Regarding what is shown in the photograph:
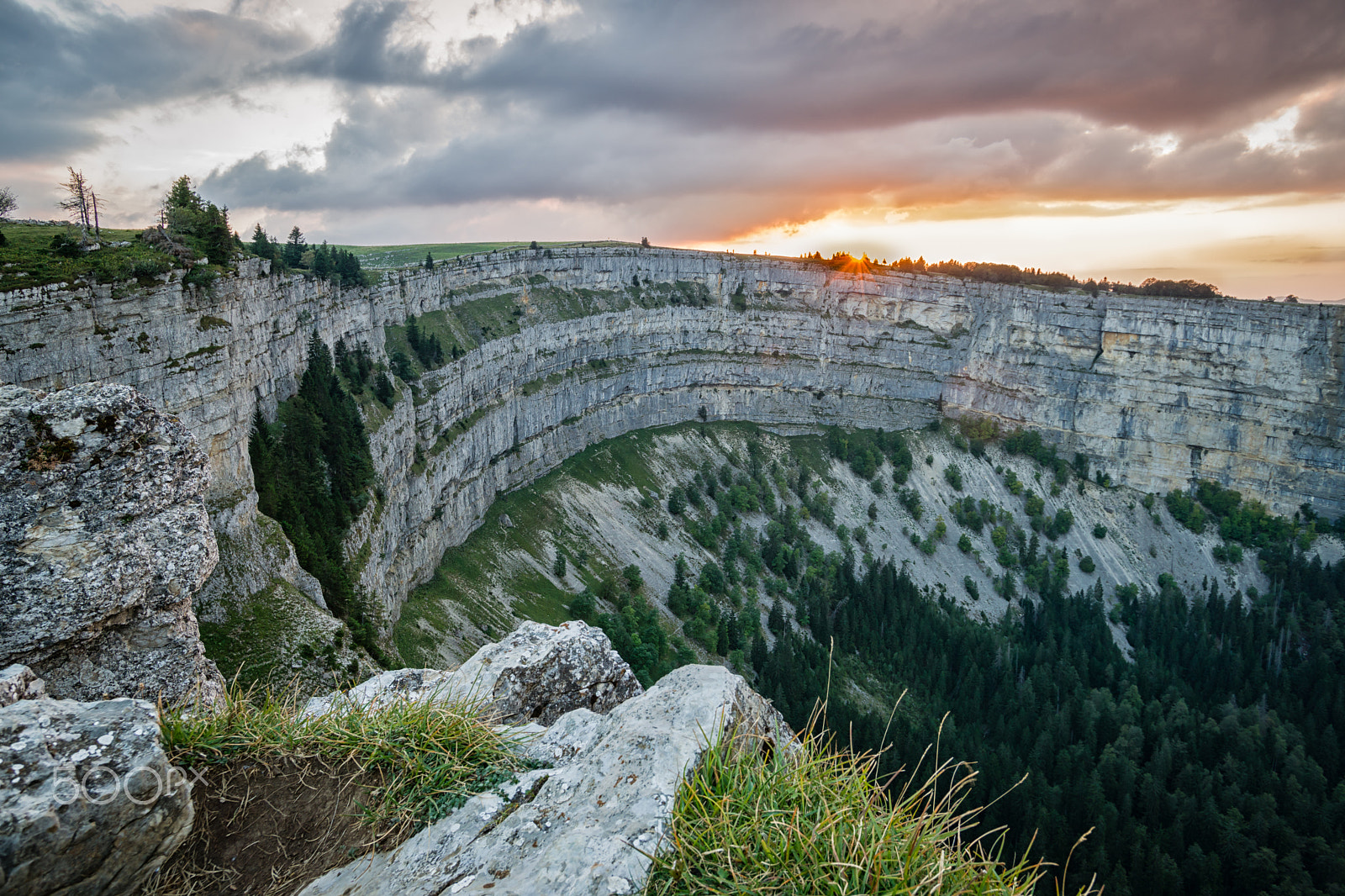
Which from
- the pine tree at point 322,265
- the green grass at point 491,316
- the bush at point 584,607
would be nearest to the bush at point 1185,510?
the bush at point 584,607

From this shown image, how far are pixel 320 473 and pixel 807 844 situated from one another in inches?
1486

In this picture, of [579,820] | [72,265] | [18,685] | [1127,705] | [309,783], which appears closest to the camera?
[579,820]

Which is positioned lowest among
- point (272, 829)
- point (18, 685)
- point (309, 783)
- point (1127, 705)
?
point (1127, 705)

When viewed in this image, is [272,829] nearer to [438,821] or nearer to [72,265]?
[438,821]

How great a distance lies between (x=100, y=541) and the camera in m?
11.8

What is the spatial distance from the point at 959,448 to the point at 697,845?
117 meters

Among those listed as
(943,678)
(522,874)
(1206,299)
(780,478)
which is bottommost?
(943,678)

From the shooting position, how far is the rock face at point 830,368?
66750 millimetres

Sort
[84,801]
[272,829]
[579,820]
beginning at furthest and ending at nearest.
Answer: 1. [272,829]
2. [579,820]
3. [84,801]

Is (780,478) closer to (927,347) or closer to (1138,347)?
(927,347)

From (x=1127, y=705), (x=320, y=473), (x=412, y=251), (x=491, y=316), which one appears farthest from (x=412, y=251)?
(x=1127, y=705)

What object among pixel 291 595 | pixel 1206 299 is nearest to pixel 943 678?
pixel 291 595

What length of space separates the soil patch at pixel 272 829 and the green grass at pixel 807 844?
3.28m

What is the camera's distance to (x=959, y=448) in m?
113
